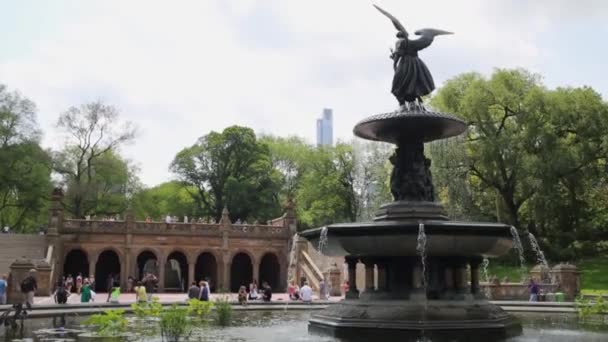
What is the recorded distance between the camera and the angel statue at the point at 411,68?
15180 mm

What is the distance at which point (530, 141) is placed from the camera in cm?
4212

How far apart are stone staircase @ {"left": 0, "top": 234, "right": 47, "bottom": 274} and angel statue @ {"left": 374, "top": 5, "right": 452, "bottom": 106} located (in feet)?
98.3

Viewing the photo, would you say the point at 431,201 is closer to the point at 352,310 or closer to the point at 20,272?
the point at 352,310

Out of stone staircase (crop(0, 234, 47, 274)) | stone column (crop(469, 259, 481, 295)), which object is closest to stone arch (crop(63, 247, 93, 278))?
stone staircase (crop(0, 234, 47, 274))

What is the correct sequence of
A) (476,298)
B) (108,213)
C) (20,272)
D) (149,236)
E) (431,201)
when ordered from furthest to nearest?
(108,213)
(149,236)
(20,272)
(431,201)
(476,298)

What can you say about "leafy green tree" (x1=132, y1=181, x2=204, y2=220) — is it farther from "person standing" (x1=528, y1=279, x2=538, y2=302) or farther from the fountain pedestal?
the fountain pedestal

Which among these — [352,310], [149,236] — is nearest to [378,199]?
[149,236]

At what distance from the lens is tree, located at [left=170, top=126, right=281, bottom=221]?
197 feet

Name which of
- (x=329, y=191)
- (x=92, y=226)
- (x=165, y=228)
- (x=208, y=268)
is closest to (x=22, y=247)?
(x=92, y=226)

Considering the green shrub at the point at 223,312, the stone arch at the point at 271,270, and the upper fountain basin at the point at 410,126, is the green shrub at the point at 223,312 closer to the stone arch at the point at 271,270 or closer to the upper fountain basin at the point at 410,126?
the upper fountain basin at the point at 410,126

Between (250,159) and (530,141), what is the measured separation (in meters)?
27.8

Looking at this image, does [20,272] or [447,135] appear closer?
[447,135]

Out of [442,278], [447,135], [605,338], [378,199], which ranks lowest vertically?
[605,338]

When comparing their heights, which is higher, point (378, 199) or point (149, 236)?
point (378, 199)
